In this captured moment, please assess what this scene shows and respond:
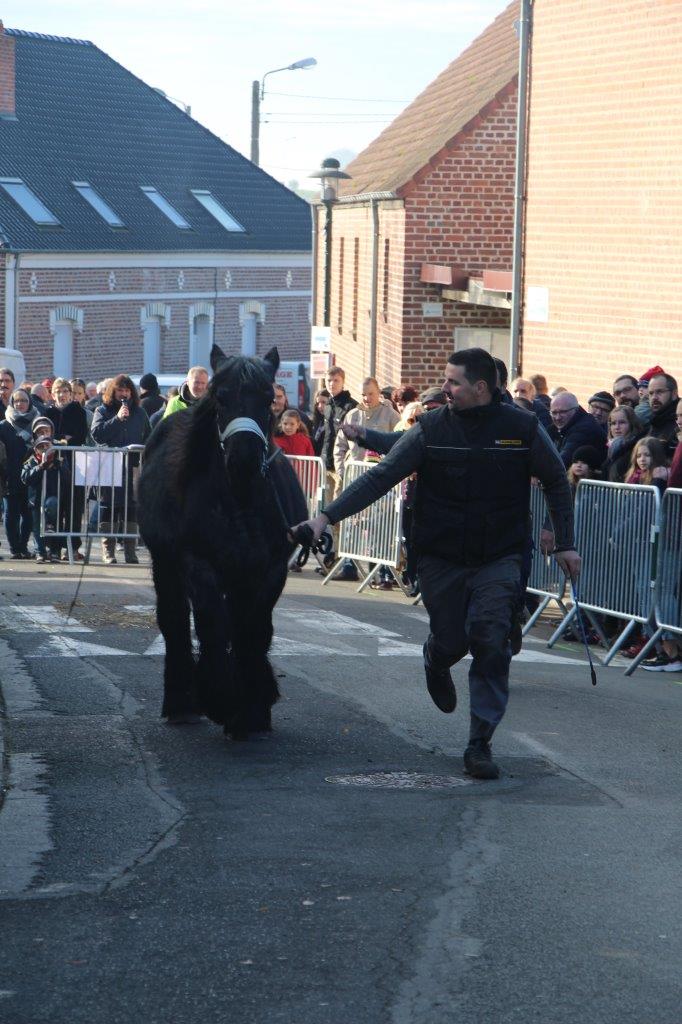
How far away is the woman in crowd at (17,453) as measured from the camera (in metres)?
18.0

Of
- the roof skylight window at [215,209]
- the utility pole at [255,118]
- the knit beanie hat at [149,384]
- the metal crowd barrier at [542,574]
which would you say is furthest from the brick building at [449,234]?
the roof skylight window at [215,209]

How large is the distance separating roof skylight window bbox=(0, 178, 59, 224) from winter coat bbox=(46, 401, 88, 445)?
30.4m

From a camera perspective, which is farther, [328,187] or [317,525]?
[328,187]

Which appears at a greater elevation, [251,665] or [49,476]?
[49,476]

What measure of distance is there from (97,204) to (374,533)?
3732cm

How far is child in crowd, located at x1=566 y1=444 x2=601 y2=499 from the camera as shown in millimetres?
12867

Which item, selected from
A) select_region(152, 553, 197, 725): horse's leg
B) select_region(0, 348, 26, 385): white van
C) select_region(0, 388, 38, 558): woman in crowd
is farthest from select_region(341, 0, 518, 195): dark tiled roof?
select_region(152, 553, 197, 725): horse's leg

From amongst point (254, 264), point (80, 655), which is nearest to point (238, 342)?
point (254, 264)

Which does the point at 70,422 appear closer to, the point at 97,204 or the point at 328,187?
the point at 328,187

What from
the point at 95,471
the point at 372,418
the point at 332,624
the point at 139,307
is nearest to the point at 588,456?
the point at 332,624

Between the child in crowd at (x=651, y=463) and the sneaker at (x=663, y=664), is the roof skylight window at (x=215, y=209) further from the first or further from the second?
the sneaker at (x=663, y=664)

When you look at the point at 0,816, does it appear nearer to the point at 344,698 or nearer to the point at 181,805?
the point at 181,805

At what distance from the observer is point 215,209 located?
5684 centimetres

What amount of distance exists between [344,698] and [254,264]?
49060 mm
